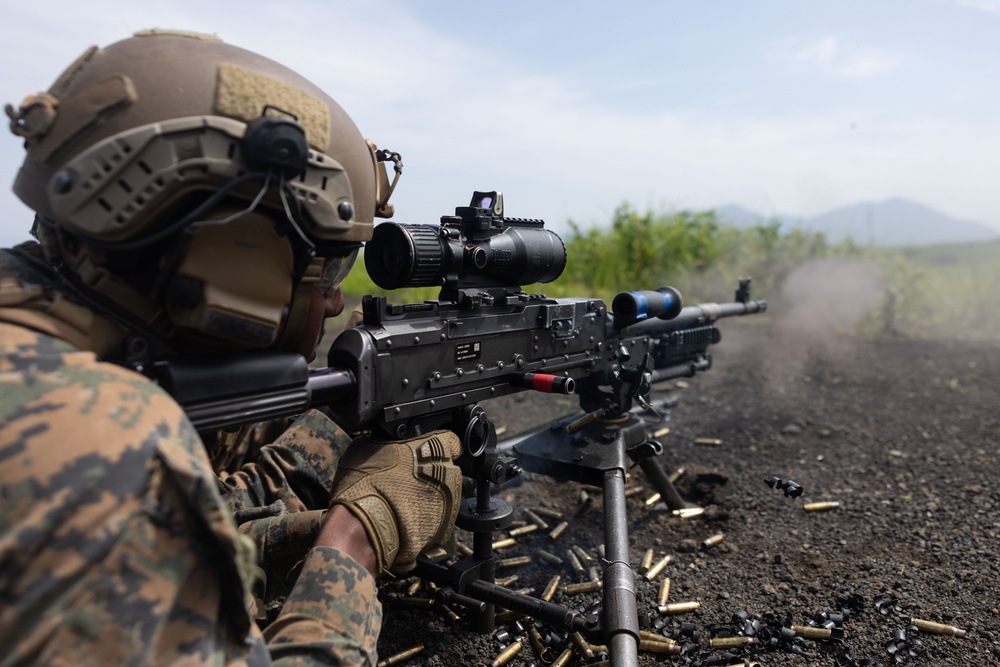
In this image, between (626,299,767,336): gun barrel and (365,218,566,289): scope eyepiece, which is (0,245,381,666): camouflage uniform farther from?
(626,299,767,336): gun barrel

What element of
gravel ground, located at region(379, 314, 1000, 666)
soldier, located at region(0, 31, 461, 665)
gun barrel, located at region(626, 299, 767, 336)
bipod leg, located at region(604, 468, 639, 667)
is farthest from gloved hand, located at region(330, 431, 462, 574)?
gun barrel, located at region(626, 299, 767, 336)

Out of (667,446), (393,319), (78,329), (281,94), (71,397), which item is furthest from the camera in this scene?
(667,446)

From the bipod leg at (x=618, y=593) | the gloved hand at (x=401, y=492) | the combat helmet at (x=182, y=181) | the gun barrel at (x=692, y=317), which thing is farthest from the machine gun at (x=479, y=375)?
the gun barrel at (x=692, y=317)

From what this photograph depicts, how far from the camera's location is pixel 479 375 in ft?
11.5

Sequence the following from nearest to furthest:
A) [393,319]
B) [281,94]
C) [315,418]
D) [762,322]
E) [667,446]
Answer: [281,94] → [393,319] → [315,418] → [667,446] → [762,322]

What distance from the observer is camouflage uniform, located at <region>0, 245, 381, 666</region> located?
1.50m

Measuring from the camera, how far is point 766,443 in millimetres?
6652

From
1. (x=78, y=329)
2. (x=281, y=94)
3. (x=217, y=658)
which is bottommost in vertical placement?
(x=217, y=658)

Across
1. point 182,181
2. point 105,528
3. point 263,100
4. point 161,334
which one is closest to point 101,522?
point 105,528

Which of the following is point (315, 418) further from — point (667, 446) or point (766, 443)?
point (766, 443)

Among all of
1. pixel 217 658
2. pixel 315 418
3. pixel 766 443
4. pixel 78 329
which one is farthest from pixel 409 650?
pixel 766 443

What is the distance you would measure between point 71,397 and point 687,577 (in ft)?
12.2

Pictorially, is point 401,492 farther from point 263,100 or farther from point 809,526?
point 809,526

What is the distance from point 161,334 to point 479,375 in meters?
1.63
